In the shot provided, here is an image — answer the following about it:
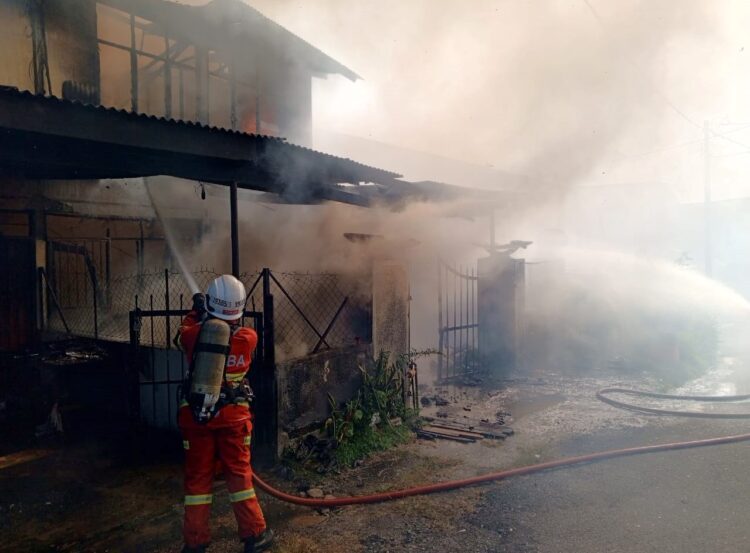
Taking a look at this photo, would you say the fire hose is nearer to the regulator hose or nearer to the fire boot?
the regulator hose

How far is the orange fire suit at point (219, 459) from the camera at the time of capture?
3.68 m

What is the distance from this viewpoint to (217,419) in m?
3.80

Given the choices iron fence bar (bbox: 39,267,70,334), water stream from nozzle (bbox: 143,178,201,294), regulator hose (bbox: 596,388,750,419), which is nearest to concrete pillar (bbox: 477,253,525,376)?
regulator hose (bbox: 596,388,750,419)

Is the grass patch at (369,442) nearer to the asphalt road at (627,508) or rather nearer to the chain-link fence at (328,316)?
the chain-link fence at (328,316)

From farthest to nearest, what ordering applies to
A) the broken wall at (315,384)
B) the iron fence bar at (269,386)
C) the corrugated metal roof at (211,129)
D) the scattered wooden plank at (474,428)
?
1. the scattered wooden plank at (474,428)
2. the broken wall at (315,384)
3. the iron fence bar at (269,386)
4. the corrugated metal roof at (211,129)

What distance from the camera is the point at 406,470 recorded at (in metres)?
5.43

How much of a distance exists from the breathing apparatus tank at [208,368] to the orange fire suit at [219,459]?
0.14m

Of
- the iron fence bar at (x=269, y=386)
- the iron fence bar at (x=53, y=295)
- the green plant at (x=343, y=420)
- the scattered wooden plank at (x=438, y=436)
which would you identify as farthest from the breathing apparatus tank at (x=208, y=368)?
the iron fence bar at (x=53, y=295)

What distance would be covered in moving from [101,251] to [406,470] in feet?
24.9

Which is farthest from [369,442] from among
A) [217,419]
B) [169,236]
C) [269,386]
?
[169,236]

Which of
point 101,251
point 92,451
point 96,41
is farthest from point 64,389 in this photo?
point 96,41

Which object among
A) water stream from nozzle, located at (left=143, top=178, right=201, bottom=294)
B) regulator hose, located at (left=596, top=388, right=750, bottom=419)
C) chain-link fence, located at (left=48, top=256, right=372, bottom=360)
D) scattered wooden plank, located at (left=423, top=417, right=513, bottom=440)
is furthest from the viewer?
water stream from nozzle, located at (left=143, top=178, right=201, bottom=294)

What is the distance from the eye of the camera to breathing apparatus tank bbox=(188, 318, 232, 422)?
369cm

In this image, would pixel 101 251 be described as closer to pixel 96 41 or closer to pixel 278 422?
pixel 96 41
